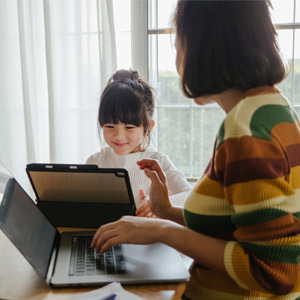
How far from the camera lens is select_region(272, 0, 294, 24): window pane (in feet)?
7.84

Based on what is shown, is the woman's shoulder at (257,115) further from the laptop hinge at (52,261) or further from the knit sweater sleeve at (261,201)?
the laptop hinge at (52,261)

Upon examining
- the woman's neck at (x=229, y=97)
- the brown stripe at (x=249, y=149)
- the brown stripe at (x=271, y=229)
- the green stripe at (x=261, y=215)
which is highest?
the woman's neck at (x=229, y=97)

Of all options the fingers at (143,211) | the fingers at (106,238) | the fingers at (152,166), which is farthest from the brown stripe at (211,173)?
the fingers at (143,211)

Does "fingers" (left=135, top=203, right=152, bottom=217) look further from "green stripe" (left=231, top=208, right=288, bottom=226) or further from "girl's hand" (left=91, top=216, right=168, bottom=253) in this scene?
Result: "green stripe" (left=231, top=208, right=288, bottom=226)

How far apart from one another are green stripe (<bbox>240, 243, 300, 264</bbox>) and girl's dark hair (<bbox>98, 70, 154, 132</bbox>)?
3.33 ft

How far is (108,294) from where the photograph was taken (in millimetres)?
867

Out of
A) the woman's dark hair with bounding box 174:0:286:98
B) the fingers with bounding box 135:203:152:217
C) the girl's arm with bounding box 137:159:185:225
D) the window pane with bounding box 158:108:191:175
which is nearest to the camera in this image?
the woman's dark hair with bounding box 174:0:286:98

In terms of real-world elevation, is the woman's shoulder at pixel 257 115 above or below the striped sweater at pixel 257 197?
above

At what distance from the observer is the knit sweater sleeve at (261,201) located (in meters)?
0.73

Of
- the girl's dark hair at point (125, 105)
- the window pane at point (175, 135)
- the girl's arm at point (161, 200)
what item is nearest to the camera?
the girl's arm at point (161, 200)

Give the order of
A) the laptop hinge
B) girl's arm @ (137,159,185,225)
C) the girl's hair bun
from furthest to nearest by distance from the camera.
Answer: the girl's hair bun → girl's arm @ (137,159,185,225) → the laptop hinge

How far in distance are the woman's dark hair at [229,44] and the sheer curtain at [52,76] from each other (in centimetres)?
170

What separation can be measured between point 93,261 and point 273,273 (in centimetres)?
44

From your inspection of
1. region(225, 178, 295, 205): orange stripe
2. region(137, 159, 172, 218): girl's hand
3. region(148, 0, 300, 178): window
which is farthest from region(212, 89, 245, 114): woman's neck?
region(148, 0, 300, 178): window
